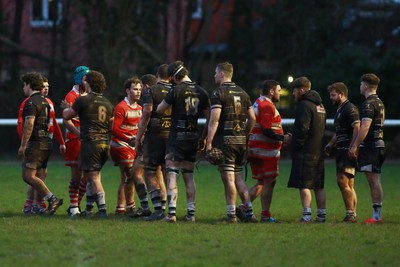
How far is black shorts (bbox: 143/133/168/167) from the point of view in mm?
13906

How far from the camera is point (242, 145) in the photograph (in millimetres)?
13680

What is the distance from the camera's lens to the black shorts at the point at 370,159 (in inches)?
551

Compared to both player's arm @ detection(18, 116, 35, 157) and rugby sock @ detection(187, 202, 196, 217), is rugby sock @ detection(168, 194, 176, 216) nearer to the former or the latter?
rugby sock @ detection(187, 202, 196, 217)

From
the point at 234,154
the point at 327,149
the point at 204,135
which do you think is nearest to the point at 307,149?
the point at 327,149

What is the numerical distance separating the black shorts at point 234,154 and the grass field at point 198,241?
89 centimetres

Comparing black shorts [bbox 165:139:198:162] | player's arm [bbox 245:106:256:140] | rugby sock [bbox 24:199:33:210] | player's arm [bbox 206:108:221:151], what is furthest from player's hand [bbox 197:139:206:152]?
rugby sock [bbox 24:199:33:210]

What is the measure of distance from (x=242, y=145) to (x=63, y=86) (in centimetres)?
1767

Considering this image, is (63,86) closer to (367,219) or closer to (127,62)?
(127,62)

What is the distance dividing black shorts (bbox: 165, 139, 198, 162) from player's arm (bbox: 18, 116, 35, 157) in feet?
6.90

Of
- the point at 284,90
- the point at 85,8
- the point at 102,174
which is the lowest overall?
the point at 102,174

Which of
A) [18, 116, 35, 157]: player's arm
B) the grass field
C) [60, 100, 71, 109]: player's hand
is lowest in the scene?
the grass field

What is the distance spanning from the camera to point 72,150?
14906mm

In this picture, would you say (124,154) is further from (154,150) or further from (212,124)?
(212,124)

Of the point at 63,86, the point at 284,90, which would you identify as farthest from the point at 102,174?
the point at 284,90
